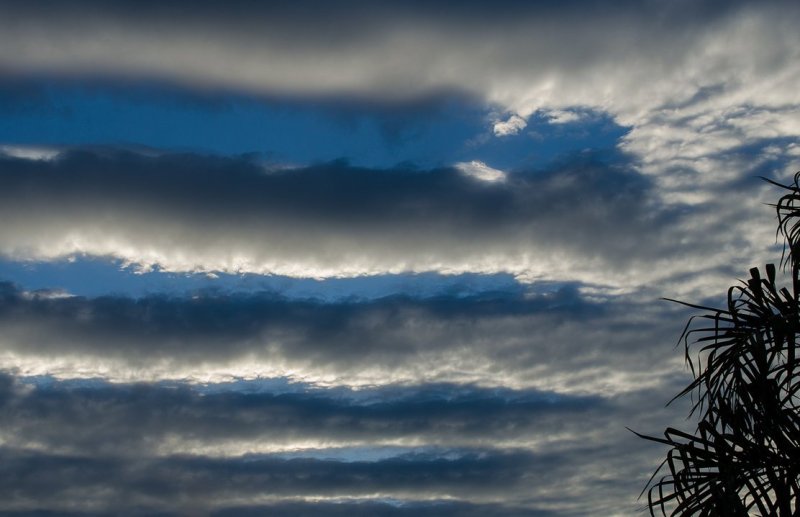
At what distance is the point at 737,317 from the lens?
14.5m

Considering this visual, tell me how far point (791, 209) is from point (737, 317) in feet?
6.19

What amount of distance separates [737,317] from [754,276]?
683 millimetres

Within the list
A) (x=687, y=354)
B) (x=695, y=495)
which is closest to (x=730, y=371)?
(x=687, y=354)

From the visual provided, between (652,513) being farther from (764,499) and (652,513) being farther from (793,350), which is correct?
(793,350)

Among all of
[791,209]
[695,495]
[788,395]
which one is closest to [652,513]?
[695,495]

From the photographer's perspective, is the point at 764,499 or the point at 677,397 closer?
the point at 764,499

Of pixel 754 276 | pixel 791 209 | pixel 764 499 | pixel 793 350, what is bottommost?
pixel 764 499

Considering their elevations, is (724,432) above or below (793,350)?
below

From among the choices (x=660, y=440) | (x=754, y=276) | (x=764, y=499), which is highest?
(x=754, y=276)

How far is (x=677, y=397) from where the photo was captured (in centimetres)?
1462

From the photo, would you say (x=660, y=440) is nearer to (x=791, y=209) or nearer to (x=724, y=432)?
(x=724, y=432)

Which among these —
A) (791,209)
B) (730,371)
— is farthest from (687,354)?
(791,209)

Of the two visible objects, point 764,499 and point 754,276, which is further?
point 754,276

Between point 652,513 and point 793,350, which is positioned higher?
point 793,350
